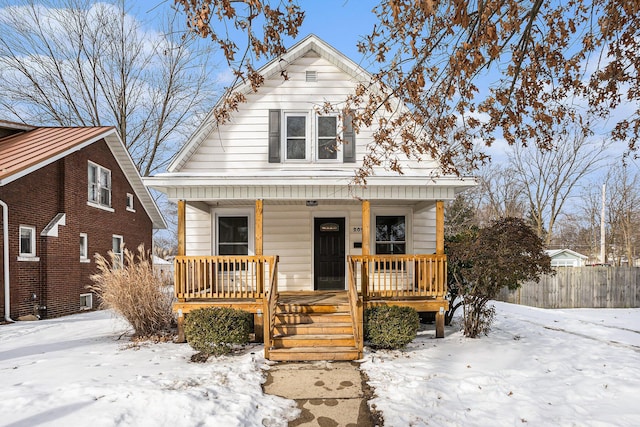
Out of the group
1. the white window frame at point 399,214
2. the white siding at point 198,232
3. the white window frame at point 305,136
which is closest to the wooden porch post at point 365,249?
the white window frame at point 399,214

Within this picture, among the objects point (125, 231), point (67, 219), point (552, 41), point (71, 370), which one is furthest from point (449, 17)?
point (125, 231)

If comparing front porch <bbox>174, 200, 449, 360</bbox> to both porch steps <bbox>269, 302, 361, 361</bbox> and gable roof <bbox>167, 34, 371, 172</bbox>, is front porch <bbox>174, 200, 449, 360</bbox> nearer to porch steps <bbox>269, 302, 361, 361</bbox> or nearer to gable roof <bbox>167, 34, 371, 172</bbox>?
porch steps <bbox>269, 302, 361, 361</bbox>

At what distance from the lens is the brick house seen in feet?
34.0

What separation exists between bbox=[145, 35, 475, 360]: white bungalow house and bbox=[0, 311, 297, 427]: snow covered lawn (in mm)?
1263

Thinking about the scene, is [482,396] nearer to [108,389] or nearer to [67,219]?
[108,389]

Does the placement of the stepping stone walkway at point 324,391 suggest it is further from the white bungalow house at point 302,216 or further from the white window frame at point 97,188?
the white window frame at point 97,188

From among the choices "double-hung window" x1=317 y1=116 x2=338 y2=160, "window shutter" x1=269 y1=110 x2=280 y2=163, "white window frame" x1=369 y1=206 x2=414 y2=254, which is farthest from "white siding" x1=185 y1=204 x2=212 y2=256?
"white window frame" x1=369 y1=206 x2=414 y2=254

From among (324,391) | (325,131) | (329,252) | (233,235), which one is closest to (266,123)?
(325,131)

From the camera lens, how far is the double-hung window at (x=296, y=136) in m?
9.74

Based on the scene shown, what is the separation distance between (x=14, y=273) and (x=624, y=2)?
1347cm

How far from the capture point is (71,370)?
19.3 feet

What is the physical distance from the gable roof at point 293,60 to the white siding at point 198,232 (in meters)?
1.51

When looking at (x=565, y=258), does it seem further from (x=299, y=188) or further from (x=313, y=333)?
(x=313, y=333)

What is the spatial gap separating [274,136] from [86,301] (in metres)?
9.85
